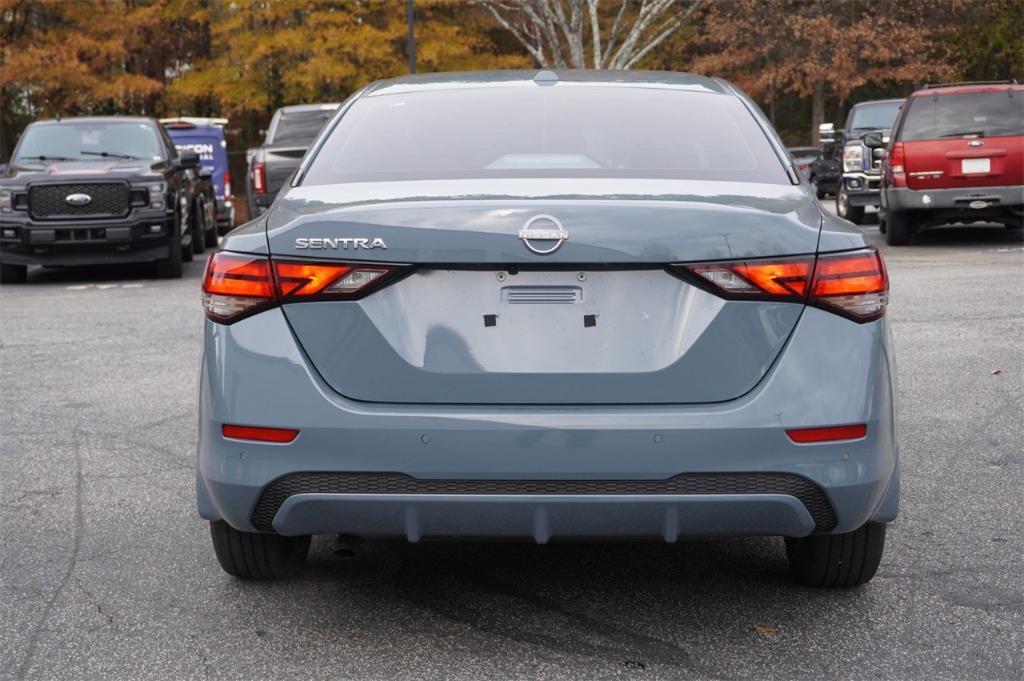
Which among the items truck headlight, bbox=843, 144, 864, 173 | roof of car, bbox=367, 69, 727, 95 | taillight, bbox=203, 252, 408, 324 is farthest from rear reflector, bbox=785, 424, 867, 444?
truck headlight, bbox=843, 144, 864, 173

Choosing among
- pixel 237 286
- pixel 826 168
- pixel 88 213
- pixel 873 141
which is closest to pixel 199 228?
pixel 88 213

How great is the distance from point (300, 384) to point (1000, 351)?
659 centimetres

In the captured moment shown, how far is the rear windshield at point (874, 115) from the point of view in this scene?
24.4 m

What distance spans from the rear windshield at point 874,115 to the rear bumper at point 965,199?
7.44 metres

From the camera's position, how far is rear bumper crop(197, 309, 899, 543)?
3.70m

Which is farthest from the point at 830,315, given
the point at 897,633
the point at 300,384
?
the point at 300,384

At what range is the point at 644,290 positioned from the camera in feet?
12.3

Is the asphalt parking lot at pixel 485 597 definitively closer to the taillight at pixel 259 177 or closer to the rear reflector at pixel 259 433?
the rear reflector at pixel 259 433

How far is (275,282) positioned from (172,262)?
12.8 metres

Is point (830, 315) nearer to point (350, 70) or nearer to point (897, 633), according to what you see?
point (897, 633)

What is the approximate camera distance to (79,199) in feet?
51.5

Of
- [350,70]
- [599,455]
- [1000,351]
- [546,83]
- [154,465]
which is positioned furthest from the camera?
[350,70]

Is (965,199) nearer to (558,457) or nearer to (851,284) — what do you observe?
(851,284)

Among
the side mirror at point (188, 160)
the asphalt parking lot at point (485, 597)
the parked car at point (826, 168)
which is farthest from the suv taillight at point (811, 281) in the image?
the parked car at point (826, 168)
